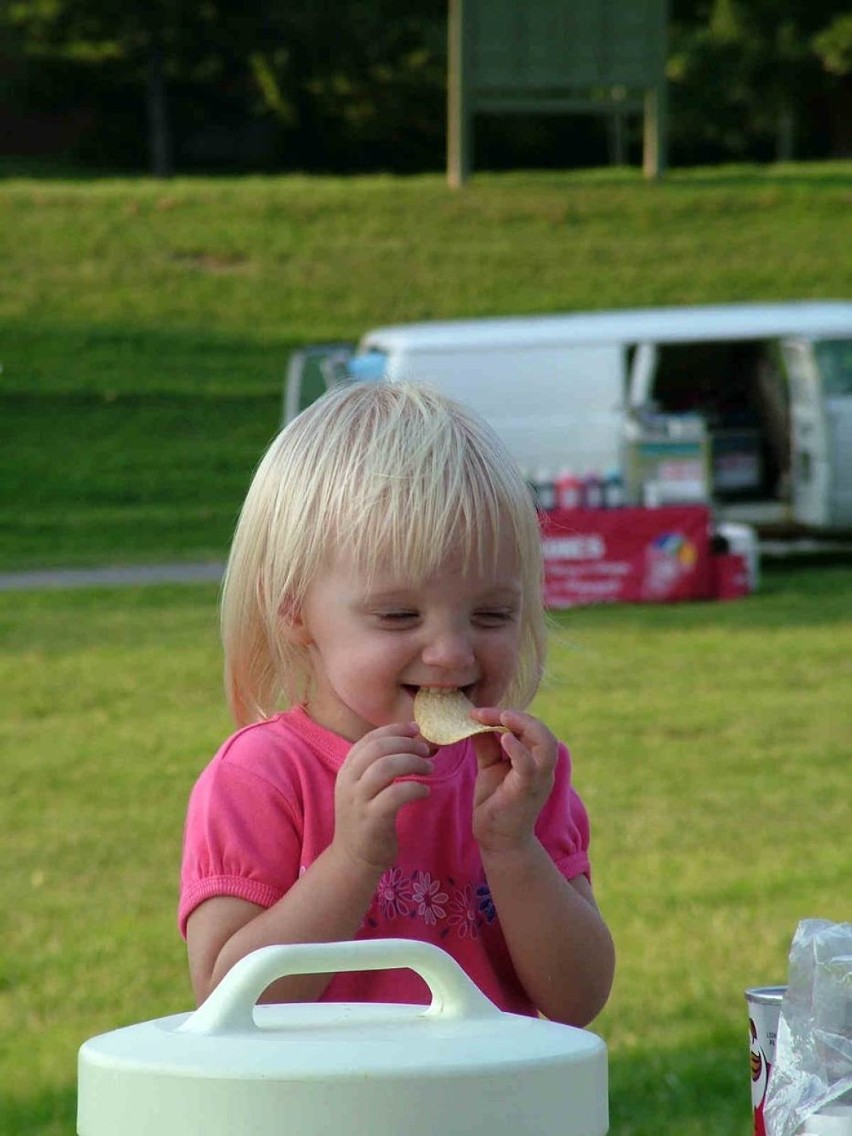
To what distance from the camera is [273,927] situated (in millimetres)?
1667

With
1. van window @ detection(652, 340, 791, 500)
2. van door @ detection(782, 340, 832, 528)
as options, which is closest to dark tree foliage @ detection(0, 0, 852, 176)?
van window @ detection(652, 340, 791, 500)

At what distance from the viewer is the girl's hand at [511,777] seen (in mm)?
1594

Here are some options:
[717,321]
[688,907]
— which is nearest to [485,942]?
[688,907]

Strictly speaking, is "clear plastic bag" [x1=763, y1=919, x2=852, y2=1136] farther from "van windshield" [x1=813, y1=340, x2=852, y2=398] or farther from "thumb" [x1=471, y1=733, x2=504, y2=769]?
"van windshield" [x1=813, y1=340, x2=852, y2=398]

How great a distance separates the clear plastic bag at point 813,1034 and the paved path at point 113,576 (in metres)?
11.9

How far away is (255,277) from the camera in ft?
75.2

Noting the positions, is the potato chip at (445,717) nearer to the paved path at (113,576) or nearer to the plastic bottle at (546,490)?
the plastic bottle at (546,490)

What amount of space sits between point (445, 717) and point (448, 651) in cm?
7

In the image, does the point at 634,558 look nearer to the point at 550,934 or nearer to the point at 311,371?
the point at 311,371

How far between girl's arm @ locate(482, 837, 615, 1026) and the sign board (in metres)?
20.2

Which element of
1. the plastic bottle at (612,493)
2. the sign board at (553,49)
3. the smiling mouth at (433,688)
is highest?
the sign board at (553,49)

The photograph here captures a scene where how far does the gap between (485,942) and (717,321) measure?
42.0 feet

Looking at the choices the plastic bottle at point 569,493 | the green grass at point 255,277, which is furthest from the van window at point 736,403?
the green grass at point 255,277

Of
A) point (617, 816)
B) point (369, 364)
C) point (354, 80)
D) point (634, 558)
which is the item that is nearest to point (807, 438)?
point (634, 558)
